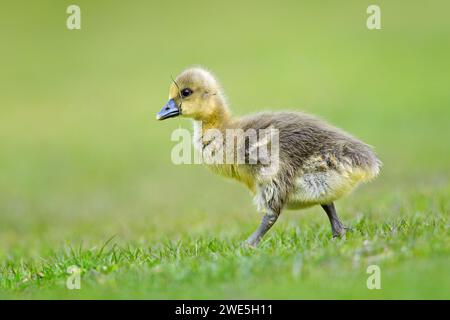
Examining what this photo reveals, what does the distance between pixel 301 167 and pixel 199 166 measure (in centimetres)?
1467

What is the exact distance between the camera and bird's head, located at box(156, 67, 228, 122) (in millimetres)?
8430

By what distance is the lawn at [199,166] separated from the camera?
636 cm

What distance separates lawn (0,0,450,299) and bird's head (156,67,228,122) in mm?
1469

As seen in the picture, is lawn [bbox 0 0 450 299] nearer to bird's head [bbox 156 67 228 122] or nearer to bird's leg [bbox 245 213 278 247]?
bird's leg [bbox 245 213 278 247]

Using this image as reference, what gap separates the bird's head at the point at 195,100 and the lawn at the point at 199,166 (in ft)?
4.82

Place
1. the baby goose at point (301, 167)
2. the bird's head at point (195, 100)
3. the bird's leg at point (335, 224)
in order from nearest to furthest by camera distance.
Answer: the baby goose at point (301, 167)
the bird's leg at point (335, 224)
the bird's head at point (195, 100)

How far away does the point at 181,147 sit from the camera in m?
9.60

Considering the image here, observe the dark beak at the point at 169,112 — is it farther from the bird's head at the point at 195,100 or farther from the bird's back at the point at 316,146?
the bird's back at the point at 316,146

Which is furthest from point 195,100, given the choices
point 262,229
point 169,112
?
point 262,229

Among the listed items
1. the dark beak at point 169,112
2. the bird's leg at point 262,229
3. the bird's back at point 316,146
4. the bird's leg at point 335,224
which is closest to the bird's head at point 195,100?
the dark beak at point 169,112

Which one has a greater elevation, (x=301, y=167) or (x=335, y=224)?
(x=301, y=167)

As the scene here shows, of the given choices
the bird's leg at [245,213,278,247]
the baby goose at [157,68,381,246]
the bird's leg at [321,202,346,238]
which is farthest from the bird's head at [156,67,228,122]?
the bird's leg at [321,202,346,238]

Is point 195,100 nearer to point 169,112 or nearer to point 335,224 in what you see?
point 169,112

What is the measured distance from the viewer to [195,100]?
27.7ft
